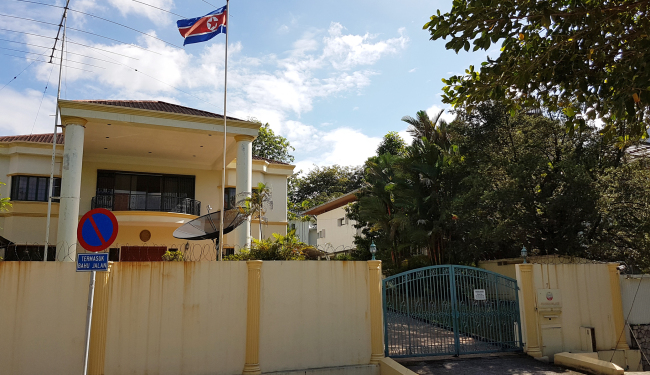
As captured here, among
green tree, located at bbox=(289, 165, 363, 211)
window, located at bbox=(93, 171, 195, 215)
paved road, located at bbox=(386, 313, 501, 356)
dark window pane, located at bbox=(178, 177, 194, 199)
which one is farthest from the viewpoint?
green tree, located at bbox=(289, 165, 363, 211)

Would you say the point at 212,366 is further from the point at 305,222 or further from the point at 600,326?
the point at 305,222

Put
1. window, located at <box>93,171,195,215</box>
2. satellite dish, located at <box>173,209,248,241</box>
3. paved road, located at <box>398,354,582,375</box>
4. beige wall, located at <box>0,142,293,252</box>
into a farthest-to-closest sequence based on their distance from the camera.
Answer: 1. window, located at <box>93,171,195,215</box>
2. beige wall, located at <box>0,142,293,252</box>
3. satellite dish, located at <box>173,209,248,241</box>
4. paved road, located at <box>398,354,582,375</box>

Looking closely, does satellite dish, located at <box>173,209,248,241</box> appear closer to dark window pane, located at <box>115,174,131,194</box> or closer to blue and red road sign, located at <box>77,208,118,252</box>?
dark window pane, located at <box>115,174,131,194</box>

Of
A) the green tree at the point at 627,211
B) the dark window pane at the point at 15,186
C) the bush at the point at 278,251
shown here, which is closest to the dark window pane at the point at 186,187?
the dark window pane at the point at 15,186

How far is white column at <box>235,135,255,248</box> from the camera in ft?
58.5

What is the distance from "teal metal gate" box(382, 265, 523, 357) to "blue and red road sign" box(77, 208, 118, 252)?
637 centimetres

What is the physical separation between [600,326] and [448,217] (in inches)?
350

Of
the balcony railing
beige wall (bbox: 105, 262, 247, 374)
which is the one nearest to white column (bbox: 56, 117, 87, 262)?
the balcony railing

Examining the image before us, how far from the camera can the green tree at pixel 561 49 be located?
8.35 metres

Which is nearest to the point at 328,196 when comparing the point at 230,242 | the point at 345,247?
the point at 345,247

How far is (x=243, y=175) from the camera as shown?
18.4m

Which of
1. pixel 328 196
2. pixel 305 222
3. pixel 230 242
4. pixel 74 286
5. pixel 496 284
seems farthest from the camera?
pixel 328 196

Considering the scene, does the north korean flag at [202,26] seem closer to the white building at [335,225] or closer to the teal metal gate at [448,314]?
the teal metal gate at [448,314]

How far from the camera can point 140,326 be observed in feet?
30.1
